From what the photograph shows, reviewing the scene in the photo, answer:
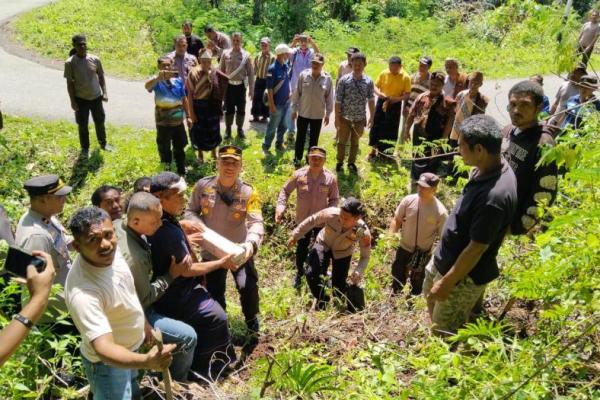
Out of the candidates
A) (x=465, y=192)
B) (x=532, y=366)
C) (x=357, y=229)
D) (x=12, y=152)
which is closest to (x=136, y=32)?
(x=12, y=152)

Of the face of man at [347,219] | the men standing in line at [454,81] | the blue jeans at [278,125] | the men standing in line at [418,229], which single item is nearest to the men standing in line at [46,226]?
the face of man at [347,219]

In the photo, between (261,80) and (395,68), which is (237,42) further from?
(395,68)

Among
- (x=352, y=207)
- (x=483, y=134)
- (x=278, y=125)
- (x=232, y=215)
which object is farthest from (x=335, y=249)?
(x=278, y=125)

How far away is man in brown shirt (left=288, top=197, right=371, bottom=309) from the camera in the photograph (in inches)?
212

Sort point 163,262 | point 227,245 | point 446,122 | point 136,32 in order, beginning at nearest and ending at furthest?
point 163,262, point 227,245, point 446,122, point 136,32

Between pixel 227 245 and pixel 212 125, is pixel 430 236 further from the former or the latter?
pixel 212 125

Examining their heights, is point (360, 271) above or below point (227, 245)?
below

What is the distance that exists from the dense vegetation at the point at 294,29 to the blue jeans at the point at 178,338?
10275mm

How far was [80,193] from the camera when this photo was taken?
779 cm

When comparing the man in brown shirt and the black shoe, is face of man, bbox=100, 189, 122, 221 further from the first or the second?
the black shoe

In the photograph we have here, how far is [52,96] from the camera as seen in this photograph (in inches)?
420

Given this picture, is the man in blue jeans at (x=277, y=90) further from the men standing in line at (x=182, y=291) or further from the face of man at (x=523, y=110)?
the face of man at (x=523, y=110)

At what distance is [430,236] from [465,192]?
2.17m

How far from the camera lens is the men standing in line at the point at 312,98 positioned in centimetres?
812
